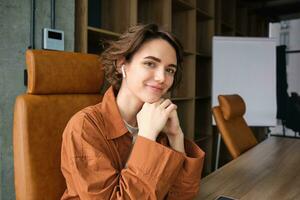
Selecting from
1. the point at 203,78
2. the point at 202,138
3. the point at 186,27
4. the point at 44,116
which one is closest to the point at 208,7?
the point at 186,27

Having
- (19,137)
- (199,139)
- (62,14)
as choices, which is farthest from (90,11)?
(199,139)

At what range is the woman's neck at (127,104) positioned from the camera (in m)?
1.08

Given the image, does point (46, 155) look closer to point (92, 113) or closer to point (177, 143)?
point (92, 113)

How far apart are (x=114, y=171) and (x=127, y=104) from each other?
12.5 inches

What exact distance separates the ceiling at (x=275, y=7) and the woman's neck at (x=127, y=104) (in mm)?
4250

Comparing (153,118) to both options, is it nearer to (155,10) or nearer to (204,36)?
(155,10)

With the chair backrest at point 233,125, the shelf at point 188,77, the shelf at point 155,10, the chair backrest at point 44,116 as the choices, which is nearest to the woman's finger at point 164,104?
the chair backrest at point 44,116

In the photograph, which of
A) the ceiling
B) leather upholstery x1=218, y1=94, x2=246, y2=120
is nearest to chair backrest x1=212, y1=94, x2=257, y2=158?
leather upholstery x1=218, y1=94, x2=246, y2=120

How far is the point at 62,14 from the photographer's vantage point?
1.67m

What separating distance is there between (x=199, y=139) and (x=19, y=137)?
8.94 ft

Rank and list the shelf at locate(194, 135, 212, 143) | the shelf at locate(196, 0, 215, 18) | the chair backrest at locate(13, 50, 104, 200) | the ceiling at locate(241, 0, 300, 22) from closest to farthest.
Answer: the chair backrest at locate(13, 50, 104, 200), the shelf at locate(194, 135, 212, 143), the shelf at locate(196, 0, 215, 18), the ceiling at locate(241, 0, 300, 22)

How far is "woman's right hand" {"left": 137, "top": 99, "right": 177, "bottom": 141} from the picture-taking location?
2.90 feet

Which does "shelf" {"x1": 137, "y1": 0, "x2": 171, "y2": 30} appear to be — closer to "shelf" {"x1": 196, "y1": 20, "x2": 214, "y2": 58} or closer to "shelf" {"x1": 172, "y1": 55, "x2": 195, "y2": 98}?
"shelf" {"x1": 172, "y1": 55, "x2": 195, "y2": 98}

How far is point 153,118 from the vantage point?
915 millimetres
